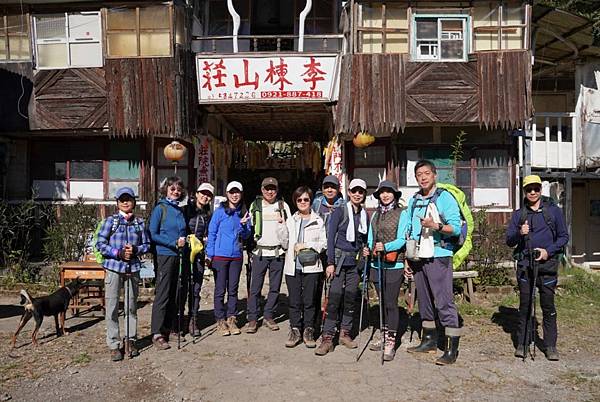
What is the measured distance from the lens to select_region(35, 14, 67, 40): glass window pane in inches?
442

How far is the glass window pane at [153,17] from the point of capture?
432 inches

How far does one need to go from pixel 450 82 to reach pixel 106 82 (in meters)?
7.37

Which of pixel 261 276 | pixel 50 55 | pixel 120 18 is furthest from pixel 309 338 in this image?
pixel 50 55

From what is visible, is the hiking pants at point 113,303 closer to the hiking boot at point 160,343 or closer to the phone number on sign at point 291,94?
the hiking boot at point 160,343

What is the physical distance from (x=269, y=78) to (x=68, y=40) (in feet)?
14.9

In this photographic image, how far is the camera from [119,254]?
525cm

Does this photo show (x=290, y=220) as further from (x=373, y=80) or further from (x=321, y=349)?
(x=373, y=80)

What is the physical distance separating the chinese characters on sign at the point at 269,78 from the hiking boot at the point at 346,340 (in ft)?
20.4

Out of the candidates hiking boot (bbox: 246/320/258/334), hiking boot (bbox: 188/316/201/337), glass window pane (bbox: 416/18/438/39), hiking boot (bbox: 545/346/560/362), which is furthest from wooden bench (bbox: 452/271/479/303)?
glass window pane (bbox: 416/18/438/39)

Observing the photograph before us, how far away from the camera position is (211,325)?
22.5ft

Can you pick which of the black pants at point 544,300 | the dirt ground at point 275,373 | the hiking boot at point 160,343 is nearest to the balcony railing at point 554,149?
the dirt ground at point 275,373

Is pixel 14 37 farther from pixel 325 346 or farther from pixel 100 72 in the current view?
pixel 325 346

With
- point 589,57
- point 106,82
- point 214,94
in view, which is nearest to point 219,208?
point 214,94

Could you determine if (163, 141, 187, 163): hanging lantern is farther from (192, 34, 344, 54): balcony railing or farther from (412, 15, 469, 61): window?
Result: (412, 15, 469, 61): window
